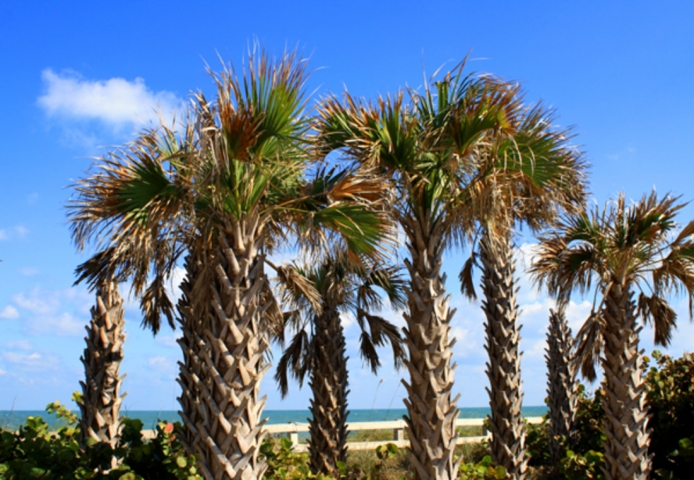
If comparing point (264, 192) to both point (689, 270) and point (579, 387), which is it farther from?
point (579, 387)

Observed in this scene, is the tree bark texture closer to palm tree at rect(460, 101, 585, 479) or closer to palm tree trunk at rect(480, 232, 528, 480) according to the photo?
palm tree at rect(460, 101, 585, 479)

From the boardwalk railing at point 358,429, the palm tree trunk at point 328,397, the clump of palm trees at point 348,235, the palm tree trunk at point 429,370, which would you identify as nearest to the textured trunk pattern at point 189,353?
the clump of palm trees at point 348,235

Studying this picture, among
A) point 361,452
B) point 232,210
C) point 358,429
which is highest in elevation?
point 232,210

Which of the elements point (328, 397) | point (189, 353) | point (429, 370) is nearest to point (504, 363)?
point (328, 397)

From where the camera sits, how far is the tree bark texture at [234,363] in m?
6.05

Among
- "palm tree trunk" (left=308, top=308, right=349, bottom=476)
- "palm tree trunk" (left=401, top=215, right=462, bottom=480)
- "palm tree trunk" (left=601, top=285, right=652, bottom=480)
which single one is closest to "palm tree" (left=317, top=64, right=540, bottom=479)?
"palm tree trunk" (left=401, top=215, right=462, bottom=480)

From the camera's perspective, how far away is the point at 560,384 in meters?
15.4

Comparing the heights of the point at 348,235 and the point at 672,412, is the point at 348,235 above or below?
above

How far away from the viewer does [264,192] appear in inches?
264

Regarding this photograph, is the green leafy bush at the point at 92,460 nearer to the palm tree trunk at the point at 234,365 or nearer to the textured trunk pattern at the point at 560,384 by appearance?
the palm tree trunk at the point at 234,365

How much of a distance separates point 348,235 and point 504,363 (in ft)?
16.7

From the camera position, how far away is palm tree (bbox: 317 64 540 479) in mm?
7301

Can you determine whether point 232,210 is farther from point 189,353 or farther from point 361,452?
point 361,452

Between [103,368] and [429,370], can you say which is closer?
[429,370]
